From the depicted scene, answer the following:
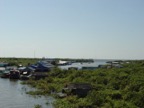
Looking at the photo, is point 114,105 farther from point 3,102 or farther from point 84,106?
A: point 3,102

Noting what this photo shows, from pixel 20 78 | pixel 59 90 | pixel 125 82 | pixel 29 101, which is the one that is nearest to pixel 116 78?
pixel 125 82

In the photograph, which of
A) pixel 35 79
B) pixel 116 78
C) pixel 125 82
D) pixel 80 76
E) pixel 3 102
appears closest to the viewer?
pixel 3 102

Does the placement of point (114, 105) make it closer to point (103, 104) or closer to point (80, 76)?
point (103, 104)

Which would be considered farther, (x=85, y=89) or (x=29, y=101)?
(x=85, y=89)

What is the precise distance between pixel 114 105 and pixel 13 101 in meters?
13.2

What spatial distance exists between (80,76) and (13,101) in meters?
22.7

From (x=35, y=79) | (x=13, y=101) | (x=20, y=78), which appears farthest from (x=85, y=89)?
(x=20, y=78)

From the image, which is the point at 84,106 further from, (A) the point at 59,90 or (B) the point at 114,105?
(A) the point at 59,90

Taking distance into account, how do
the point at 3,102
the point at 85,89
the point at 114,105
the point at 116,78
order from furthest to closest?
the point at 116,78, the point at 85,89, the point at 3,102, the point at 114,105

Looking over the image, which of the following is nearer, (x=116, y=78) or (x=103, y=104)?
(x=103, y=104)

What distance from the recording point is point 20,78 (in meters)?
67.6

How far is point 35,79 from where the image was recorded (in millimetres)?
61656

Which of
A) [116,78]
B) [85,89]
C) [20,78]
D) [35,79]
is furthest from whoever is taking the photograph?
[20,78]

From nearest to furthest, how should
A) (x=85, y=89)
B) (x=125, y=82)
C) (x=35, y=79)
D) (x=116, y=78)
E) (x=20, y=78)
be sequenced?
(x=85, y=89) < (x=125, y=82) < (x=116, y=78) < (x=35, y=79) < (x=20, y=78)
